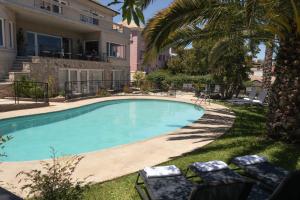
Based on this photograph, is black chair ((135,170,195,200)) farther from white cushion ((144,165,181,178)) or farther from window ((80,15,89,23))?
window ((80,15,89,23))

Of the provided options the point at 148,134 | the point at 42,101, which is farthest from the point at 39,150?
the point at 42,101

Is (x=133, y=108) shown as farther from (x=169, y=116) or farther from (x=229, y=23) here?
(x=229, y=23)

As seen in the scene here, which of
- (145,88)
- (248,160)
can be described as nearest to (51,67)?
(145,88)

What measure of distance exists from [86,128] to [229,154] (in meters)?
8.24

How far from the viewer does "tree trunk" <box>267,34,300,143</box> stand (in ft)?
25.0

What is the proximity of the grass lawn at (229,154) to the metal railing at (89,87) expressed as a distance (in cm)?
1396

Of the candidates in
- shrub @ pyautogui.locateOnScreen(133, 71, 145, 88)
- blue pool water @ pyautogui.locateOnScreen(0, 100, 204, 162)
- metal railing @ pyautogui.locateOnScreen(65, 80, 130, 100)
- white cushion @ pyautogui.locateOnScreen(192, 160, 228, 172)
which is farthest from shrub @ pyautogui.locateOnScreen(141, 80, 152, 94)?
white cushion @ pyautogui.locateOnScreen(192, 160, 228, 172)

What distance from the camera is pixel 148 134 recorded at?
12461mm

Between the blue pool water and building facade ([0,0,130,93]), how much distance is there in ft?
16.7

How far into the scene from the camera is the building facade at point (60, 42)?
19.0 meters

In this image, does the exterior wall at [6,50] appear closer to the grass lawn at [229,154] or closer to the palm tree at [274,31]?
the palm tree at [274,31]

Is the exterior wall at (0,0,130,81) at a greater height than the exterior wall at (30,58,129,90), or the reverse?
the exterior wall at (0,0,130,81)

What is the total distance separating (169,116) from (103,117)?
4.14 meters

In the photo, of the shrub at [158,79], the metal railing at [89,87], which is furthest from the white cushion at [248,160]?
the shrub at [158,79]
